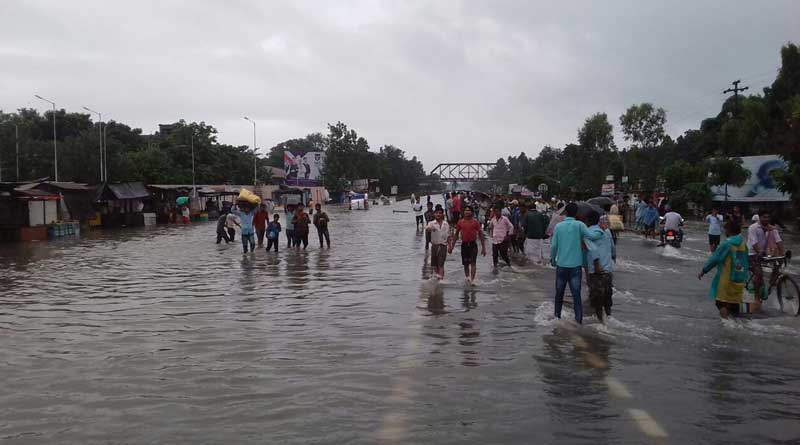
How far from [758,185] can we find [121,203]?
120 feet

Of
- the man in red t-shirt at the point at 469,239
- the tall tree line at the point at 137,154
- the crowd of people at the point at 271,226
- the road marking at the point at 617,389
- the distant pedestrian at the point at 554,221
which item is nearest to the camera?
the road marking at the point at 617,389

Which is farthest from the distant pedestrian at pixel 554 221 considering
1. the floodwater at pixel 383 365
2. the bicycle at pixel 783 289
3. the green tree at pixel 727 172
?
A: the green tree at pixel 727 172

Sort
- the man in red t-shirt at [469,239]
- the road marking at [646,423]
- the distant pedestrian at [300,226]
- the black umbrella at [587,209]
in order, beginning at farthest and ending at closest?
the distant pedestrian at [300,226]
the man in red t-shirt at [469,239]
the black umbrella at [587,209]
the road marking at [646,423]

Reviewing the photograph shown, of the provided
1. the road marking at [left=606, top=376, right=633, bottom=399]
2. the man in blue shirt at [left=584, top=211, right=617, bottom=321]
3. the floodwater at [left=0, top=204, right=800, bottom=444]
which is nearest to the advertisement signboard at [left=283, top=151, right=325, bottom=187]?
the floodwater at [left=0, top=204, right=800, bottom=444]

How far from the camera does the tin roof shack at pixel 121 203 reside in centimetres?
3397

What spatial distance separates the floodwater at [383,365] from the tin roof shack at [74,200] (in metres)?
18.2

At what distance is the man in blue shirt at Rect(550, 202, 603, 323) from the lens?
28.1 ft

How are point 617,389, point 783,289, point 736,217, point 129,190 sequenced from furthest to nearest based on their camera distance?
point 129,190, point 736,217, point 783,289, point 617,389

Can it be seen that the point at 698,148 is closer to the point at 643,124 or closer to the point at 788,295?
the point at 643,124

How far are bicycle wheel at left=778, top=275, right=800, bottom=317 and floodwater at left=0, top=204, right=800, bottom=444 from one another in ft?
1.40

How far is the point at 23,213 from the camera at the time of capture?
86.9ft

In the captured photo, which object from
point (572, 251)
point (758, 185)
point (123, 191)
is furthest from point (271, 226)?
point (758, 185)

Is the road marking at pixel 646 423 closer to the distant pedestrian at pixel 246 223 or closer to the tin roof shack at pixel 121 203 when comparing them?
the distant pedestrian at pixel 246 223

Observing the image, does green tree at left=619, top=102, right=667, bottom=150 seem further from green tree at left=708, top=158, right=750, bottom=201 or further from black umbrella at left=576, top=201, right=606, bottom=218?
black umbrella at left=576, top=201, right=606, bottom=218
